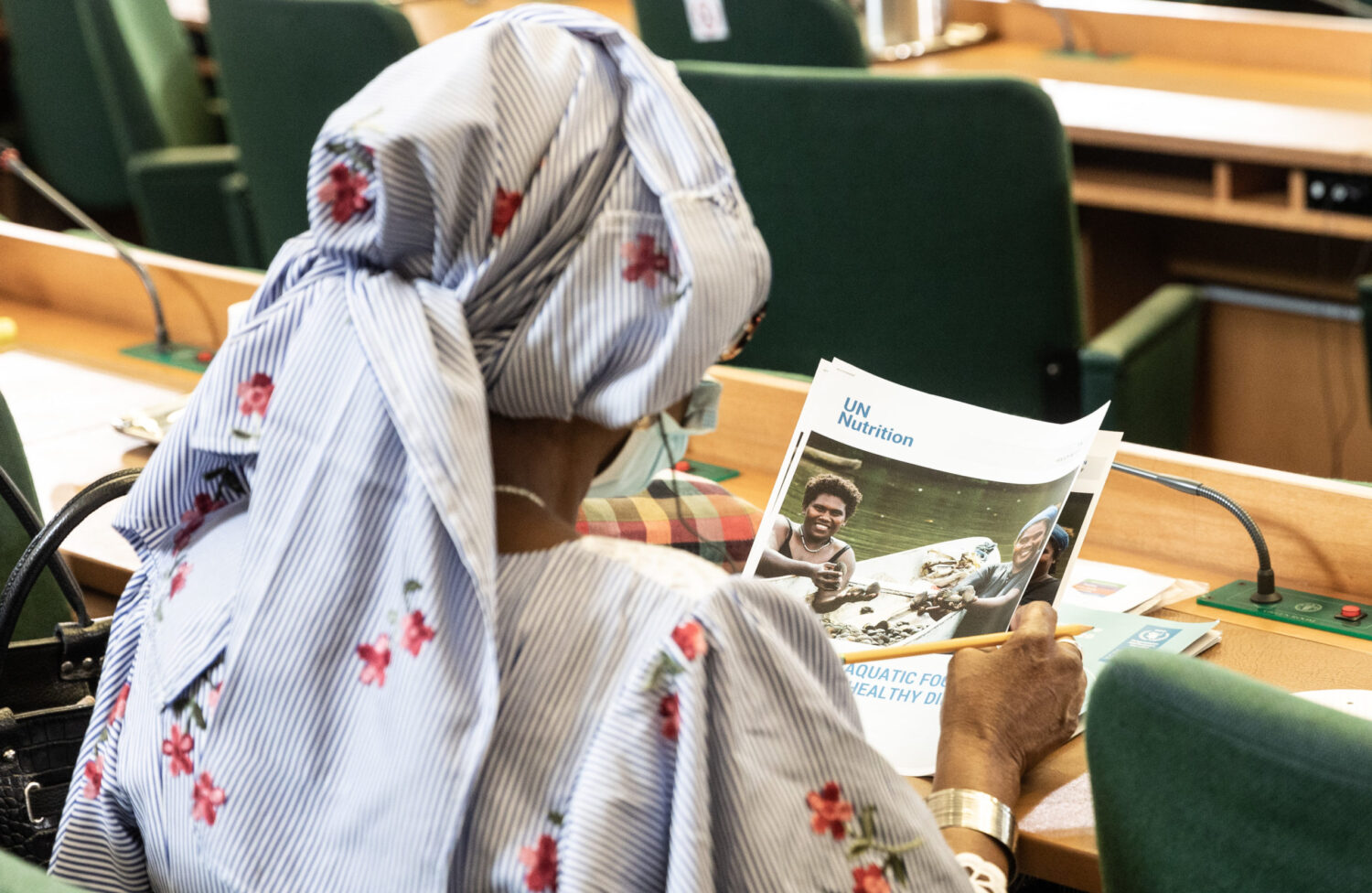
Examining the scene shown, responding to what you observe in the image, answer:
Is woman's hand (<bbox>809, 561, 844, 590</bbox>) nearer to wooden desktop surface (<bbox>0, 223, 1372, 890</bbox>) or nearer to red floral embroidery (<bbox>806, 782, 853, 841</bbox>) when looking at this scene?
wooden desktop surface (<bbox>0, 223, 1372, 890</bbox>)

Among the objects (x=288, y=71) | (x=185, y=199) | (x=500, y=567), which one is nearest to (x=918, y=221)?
(x=288, y=71)

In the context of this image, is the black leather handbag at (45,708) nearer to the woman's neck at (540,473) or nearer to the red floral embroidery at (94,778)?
the red floral embroidery at (94,778)

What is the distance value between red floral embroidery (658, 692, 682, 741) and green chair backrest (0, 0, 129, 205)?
12.1 ft

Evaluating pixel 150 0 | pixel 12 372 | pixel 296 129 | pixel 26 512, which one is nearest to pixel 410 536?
pixel 26 512

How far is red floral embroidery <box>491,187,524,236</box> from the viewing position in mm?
752

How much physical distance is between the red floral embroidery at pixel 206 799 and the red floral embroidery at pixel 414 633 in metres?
0.15

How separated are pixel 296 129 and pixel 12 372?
2.67ft

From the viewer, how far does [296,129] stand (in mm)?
2658

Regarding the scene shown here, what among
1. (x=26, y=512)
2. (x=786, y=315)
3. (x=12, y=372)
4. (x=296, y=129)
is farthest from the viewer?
(x=296, y=129)

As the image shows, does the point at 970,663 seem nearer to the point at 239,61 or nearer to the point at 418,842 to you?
the point at 418,842

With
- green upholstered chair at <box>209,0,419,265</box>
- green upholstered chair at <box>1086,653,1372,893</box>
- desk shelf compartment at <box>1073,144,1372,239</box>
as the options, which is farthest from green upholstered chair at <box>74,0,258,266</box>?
green upholstered chair at <box>1086,653,1372,893</box>

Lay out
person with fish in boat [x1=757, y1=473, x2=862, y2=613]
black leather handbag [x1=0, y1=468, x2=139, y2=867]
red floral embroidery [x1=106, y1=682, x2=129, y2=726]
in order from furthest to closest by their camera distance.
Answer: person with fish in boat [x1=757, y1=473, x2=862, y2=613], black leather handbag [x1=0, y1=468, x2=139, y2=867], red floral embroidery [x1=106, y1=682, x2=129, y2=726]

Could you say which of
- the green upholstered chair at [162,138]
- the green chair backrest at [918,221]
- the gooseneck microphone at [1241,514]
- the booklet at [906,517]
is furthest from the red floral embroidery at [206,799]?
the green upholstered chair at [162,138]

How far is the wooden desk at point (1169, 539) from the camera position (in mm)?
1024
